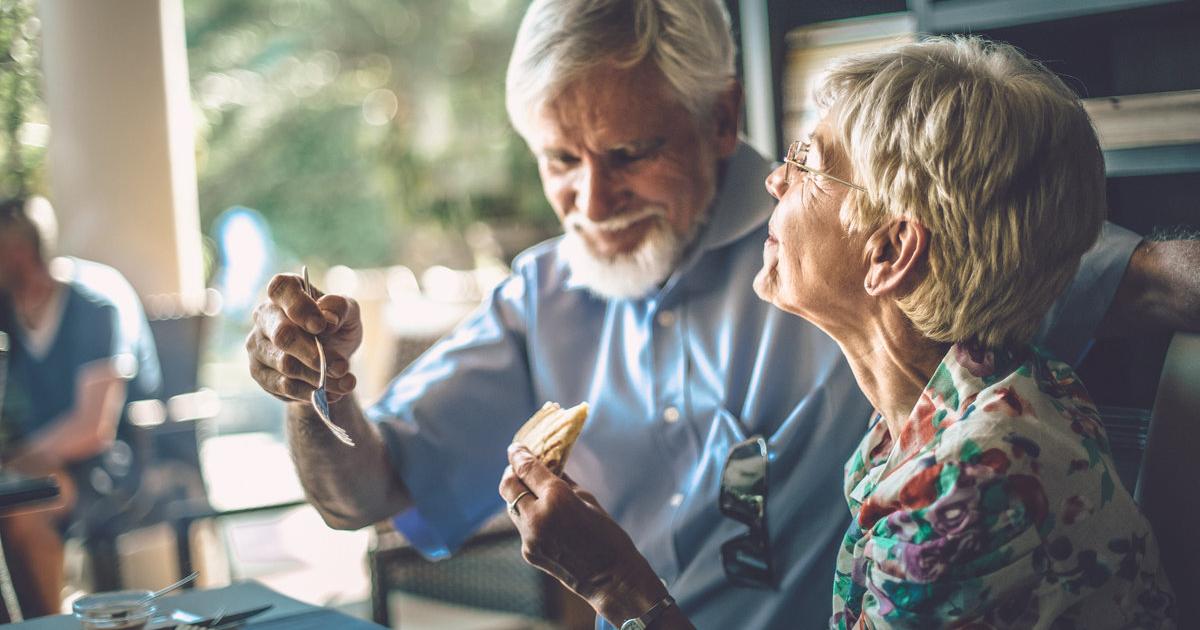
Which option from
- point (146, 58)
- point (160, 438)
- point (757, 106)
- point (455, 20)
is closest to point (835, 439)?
point (757, 106)

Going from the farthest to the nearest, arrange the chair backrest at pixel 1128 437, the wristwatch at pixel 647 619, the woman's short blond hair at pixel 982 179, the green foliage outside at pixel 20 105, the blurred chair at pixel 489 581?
the green foliage outside at pixel 20 105
the blurred chair at pixel 489 581
the chair backrest at pixel 1128 437
the wristwatch at pixel 647 619
the woman's short blond hair at pixel 982 179

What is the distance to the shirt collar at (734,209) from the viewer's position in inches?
72.7

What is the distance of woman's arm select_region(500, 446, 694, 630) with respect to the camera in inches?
51.9

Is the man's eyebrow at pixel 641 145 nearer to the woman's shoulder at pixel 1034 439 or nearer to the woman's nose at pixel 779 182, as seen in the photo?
the woman's nose at pixel 779 182

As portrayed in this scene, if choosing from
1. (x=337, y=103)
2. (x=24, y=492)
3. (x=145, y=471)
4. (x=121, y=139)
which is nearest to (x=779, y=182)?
(x=24, y=492)

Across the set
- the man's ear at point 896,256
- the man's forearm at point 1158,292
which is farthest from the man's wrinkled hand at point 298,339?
the man's forearm at point 1158,292

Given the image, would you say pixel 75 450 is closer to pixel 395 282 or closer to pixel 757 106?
pixel 757 106

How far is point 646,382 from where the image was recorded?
1.84 m

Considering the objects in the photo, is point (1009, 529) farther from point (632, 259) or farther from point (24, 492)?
point (24, 492)

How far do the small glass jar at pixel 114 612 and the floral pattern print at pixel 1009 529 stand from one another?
0.82 metres

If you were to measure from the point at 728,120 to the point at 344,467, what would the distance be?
0.86m

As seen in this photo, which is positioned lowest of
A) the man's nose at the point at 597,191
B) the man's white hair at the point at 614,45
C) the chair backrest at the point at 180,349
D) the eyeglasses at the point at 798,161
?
the chair backrest at the point at 180,349

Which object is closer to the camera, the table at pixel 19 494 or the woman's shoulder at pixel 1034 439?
the woman's shoulder at pixel 1034 439

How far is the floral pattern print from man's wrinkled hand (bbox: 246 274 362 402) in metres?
0.73
